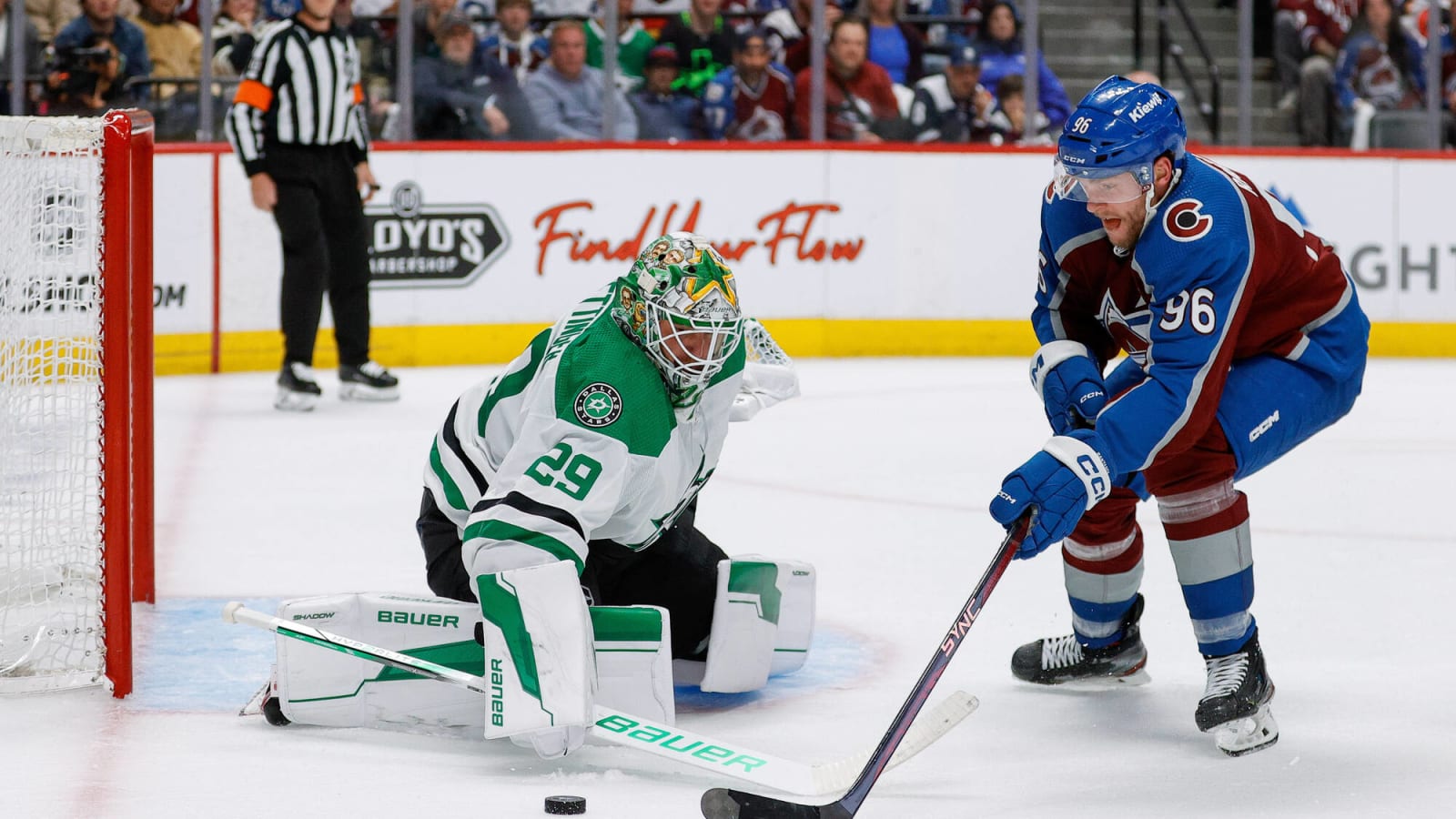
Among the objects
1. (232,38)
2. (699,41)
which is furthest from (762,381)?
(699,41)

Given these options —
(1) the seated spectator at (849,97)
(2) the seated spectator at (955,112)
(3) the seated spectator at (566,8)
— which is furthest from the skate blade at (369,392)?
(2) the seated spectator at (955,112)

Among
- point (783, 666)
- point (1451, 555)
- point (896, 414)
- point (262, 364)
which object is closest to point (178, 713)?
point (783, 666)

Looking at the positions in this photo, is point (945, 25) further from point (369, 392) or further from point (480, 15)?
point (369, 392)

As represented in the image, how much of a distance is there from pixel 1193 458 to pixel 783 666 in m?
0.72

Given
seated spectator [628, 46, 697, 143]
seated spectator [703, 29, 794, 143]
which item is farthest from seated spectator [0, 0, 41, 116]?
seated spectator [703, 29, 794, 143]

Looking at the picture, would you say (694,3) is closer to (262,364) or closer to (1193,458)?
(262,364)

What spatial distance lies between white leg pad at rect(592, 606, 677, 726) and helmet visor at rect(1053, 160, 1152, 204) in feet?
2.57

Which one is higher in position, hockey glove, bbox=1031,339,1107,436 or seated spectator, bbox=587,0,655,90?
seated spectator, bbox=587,0,655,90

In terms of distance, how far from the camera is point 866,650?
3131 millimetres

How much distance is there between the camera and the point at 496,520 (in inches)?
93.0

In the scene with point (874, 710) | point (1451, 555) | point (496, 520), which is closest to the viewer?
point (496, 520)

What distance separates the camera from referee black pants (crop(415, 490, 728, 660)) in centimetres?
275

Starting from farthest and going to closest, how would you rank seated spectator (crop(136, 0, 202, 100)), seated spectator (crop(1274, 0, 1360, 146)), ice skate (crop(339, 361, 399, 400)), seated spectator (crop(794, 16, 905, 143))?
seated spectator (crop(1274, 0, 1360, 146)) < seated spectator (crop(794, 16, 905, 143)) < seated spectator (crop(136, 0, 202, 100)) < ice skate (crop(339, 361, 399, 400))

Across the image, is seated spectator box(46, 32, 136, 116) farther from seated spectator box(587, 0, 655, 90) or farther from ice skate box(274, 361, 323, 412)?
seated spectator box(587, 0, 655, 90)
